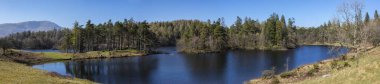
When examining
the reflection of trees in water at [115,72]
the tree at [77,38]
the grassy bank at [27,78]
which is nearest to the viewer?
the grassy bank at [27,78]

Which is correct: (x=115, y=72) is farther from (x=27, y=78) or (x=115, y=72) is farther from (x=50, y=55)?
(x=50, y=55)

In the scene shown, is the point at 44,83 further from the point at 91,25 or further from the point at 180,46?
the point at 180,46

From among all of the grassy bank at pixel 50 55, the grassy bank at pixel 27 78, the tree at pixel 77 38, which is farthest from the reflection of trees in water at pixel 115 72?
the tree at pixel 77 38

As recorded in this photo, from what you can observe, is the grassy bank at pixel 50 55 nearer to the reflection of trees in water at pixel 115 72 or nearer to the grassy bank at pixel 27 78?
the reflection of trees in water at pixel 115 72

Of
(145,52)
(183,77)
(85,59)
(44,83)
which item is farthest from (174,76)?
(145,52)

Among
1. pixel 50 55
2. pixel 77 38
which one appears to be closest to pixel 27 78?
pixel 50 55

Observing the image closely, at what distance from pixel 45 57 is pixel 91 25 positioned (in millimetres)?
32635

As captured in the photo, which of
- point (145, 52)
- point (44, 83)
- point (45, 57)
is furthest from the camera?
point (145, 52)

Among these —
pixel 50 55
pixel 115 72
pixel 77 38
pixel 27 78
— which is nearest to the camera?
pixel 27 78

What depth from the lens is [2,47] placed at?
360ft

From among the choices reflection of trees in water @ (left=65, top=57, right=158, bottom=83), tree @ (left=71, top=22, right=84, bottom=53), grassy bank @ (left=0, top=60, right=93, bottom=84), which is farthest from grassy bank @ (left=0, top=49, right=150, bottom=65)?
grassy bank @ (left=0, top=60, right=93, bottom=84)

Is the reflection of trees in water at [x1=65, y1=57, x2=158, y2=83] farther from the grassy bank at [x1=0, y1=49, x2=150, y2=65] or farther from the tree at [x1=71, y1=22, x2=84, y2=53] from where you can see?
the tree at [x1=71, y1=22, x2=84, y2=53]

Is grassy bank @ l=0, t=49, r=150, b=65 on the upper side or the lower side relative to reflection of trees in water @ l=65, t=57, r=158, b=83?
upper

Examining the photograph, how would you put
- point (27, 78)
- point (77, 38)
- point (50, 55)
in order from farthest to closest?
point (77, 38) → point (50, 55) → point (27, 78)
